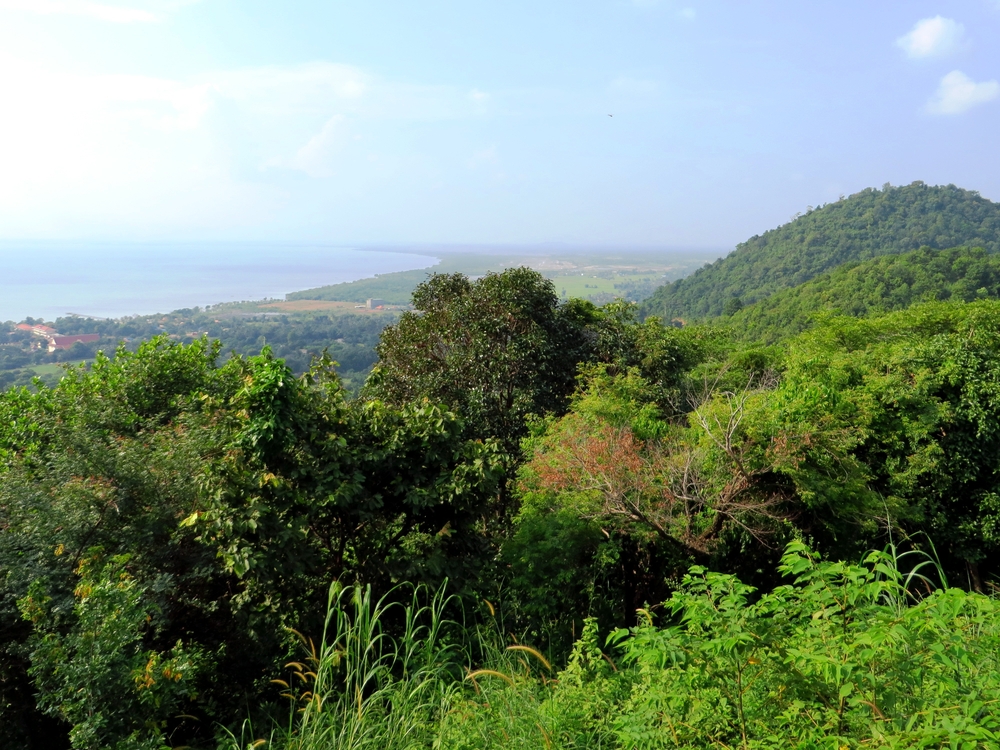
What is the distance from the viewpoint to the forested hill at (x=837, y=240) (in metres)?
64.4

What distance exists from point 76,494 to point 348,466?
184cm

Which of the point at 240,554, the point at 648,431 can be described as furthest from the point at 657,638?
the point at 648,431

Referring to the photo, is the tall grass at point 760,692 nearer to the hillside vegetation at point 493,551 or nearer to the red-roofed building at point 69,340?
the hillside vegetation at point 493,551

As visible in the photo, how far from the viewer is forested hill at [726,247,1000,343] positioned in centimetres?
3556

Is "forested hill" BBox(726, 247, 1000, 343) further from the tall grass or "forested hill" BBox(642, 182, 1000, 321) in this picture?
the tall grass

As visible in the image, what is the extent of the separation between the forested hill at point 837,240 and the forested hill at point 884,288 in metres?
17.0

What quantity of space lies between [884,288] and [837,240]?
40.5 metres

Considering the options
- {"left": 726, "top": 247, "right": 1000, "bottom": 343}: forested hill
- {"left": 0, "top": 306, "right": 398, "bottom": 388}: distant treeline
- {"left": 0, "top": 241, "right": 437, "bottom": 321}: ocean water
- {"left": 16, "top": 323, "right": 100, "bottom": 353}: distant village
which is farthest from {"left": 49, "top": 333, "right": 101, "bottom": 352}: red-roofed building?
{"left": 726, "top": 247, "right": 1000, "bottom": 343}: forested hill

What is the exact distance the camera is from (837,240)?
72250 mm

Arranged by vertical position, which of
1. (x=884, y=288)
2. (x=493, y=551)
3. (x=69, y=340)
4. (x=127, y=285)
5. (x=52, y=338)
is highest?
(x=127, y=285)

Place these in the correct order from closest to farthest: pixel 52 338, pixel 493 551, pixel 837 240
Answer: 1. pixel 493 551
2. pixel 52 338
3. pixel 837 240

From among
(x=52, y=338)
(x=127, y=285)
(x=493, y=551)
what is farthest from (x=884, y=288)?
(x=127, y=285)

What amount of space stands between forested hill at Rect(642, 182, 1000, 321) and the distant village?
47070 millimetres

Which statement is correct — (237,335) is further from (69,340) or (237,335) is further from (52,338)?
(52,338)
